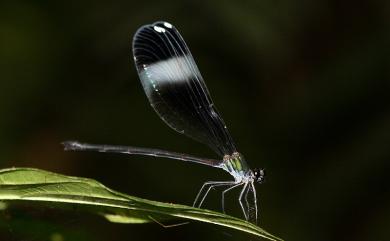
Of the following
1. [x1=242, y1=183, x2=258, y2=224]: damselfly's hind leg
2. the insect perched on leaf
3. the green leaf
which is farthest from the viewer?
the insect perched on leaf

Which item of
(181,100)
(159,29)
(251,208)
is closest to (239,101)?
(181,100)

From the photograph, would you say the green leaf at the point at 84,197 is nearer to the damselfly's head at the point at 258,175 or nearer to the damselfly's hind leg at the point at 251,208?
the damselfly's hind leg at the point at 251,208

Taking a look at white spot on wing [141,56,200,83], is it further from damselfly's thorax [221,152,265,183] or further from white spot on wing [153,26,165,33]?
damselfly's thorax [221,152,265,183]

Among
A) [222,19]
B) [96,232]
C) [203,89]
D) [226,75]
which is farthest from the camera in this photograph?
[226,75]

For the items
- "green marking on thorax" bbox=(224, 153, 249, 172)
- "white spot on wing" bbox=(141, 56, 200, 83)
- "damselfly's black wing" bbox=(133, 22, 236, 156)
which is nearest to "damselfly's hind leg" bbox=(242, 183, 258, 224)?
"green marking on thorax" bbox=(224, 153, 249, 172)

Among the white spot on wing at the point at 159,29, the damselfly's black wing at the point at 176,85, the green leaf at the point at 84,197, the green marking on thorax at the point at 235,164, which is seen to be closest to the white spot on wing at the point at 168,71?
the damselfly's black wing at the point at 176,85

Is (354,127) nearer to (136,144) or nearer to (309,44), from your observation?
(309,44)

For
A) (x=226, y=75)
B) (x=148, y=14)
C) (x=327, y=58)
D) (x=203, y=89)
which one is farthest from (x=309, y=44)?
(x=203, y=89)
